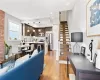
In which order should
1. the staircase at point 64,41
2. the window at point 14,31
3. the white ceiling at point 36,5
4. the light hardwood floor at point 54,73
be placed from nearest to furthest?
1. the light hardwood floor at point 54,73
2. the white ceiling at point 36,5
3. the staircase at point 64,41
4. the window at point 14,31

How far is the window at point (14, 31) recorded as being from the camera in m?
6.32

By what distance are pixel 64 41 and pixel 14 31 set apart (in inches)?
142

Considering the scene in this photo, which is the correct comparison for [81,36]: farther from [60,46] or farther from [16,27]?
[16,27]

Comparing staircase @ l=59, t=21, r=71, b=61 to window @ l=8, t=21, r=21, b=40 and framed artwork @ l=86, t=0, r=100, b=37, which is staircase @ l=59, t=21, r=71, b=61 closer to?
window @ l=8, t=21, r=21, b=40

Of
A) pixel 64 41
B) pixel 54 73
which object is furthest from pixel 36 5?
pixel 64 41

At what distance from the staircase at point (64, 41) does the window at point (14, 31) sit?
123 inches

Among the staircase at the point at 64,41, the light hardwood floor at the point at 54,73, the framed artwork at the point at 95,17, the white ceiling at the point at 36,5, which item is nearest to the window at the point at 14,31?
the white ceiling at the point at 36,5

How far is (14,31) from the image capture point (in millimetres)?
6836

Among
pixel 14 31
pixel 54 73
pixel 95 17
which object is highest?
pixel 14 31

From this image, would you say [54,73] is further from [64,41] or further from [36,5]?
[64,41]

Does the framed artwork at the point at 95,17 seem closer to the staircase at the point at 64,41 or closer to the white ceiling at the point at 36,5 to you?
the white ceiling at the point at 36,5

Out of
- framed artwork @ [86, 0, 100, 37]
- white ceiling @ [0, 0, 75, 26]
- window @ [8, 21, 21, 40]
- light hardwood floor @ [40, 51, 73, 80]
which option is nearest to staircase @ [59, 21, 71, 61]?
light hardwood floor @ [40, 51, 73, 80]

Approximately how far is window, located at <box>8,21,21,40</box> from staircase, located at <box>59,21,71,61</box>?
3135 millimetres

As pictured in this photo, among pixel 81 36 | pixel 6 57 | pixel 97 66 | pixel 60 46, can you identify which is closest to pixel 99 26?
pixel 97 66
